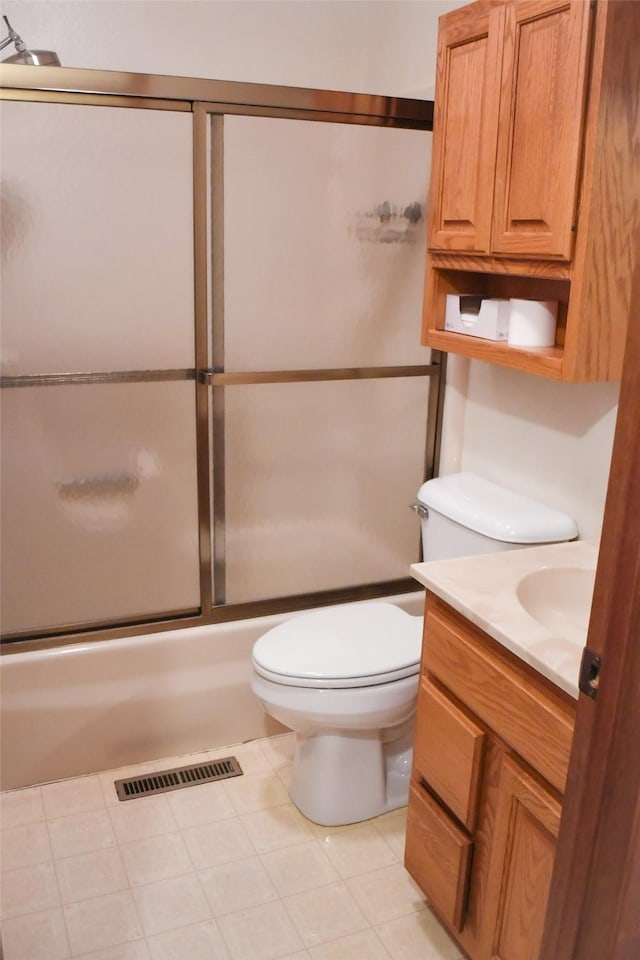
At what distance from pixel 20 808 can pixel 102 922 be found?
0.46m

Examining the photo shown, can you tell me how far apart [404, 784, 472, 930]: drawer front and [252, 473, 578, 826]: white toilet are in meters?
0.27

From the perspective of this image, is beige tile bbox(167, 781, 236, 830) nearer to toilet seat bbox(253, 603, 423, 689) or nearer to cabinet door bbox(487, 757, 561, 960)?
toilet seat bbox(253, 603, 423, 689)

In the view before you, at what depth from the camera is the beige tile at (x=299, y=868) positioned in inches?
76.6

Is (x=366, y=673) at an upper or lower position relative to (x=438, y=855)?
upper

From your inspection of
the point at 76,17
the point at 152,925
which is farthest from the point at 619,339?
the point at 76,17

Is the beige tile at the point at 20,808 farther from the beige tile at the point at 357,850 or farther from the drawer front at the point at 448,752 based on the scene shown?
the drawer front at the point at 448,752

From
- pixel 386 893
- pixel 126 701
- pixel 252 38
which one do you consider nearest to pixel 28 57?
pixel 252 38

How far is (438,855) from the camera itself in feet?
5.57

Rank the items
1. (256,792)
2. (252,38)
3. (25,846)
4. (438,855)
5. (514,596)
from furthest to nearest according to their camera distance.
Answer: (252,38), (256,792), (25,846), (438,855), (514,596)

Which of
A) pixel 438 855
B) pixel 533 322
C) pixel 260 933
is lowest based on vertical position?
pixel 260 933

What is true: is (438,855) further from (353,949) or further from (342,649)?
(342,649)

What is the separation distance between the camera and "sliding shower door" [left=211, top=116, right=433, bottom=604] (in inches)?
85.6

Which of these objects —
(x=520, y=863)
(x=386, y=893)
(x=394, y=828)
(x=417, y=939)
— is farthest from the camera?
(x=394, y=828)

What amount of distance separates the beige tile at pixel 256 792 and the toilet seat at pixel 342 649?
0.42 m
